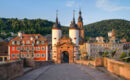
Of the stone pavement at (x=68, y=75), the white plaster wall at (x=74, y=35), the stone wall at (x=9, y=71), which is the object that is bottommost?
the stone pavement at (x=68, y=75)

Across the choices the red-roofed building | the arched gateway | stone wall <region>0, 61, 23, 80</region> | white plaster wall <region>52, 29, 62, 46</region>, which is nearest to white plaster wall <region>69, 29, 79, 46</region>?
the arched gateway

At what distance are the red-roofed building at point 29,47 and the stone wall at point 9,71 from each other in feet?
189

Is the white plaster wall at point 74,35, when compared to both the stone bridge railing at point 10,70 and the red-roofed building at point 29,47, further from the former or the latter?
the stone bridge railing at point 10,70

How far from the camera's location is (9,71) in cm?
1401

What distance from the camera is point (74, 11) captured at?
81188 mm

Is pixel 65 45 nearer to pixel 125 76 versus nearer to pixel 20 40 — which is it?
pixel 20 40

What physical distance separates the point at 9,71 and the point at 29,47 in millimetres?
62560

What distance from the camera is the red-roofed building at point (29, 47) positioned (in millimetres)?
74500

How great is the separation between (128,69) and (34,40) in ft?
212

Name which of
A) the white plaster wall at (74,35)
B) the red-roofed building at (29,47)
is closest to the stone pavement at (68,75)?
the white plaster wall at (74,35)

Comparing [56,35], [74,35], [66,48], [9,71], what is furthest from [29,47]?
[9,71]

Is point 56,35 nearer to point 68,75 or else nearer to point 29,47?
point 29,47

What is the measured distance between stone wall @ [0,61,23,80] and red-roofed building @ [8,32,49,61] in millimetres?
57551

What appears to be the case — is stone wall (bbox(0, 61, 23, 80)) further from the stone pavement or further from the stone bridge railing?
the stone pavement
